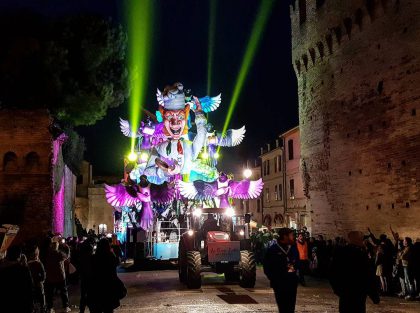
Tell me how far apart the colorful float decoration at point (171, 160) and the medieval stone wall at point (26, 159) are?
9.52 ft

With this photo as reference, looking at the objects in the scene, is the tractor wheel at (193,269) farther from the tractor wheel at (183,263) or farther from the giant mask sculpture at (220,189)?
the giant mask sculpture at (220,189)

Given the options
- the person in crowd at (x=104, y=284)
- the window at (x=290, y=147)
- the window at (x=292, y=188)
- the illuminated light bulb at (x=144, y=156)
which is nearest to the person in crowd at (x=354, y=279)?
the person in crowd at (x=104, y=284)

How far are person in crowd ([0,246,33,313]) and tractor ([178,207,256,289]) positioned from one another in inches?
405

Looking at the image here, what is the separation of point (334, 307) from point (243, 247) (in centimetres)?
482

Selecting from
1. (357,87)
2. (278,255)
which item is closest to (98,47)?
(357,87)

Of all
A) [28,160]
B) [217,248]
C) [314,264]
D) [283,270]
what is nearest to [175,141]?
[28,160]

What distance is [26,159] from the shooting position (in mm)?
21219

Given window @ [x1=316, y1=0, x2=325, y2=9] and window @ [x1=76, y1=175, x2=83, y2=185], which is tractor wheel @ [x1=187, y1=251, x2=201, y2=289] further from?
window @ [x1=76, y1=175, x2=83, y2=185]

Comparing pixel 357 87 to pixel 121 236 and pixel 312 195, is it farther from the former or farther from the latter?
pixel 121 236

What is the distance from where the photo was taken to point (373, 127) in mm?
22812

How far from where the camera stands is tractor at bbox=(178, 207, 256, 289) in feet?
49.9

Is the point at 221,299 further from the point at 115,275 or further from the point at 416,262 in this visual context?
the point at 115,275

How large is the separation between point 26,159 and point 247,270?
1068 centimetres

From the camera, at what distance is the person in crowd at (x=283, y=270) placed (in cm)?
759
